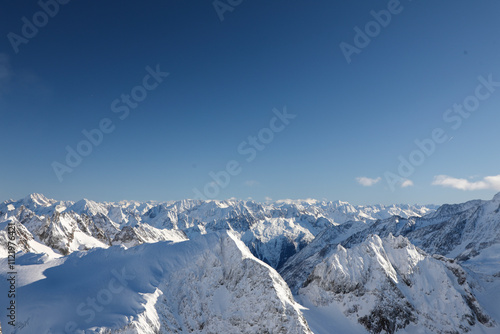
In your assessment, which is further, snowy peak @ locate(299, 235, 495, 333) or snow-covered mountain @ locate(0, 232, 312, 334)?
snowy peak @ locate(299, 235, 495, 333)

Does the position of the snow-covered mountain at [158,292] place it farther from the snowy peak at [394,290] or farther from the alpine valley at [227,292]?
Answer: the snowy peak at [394,290]

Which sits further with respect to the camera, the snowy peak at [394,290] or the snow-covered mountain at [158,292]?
the snowy peak at [394,290]

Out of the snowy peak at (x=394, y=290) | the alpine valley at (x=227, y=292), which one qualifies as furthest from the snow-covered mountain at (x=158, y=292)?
the snowy peak at (x=394, y=290)

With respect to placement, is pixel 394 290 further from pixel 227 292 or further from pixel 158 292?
pixel 158 292

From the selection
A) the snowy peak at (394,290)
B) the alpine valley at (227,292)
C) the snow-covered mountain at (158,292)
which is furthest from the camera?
the snowy peak at (394,290)

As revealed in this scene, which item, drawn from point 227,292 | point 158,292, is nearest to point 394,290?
point 227,292

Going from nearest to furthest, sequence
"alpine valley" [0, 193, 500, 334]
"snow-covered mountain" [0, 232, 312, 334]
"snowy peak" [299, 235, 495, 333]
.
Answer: "snow-covered mountain" [0, 232, 312, 334], "alpine valley" [0, 193, 500, 334], "snowy peak" [299, 235, 495, 333]

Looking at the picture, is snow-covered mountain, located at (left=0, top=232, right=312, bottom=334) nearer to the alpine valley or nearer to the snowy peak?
the alpine valley

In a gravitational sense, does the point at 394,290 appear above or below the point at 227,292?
above

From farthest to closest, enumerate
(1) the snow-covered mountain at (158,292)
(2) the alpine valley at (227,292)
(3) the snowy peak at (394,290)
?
(3) the snowy peak at (394,290) → (2) the alpine valley at (227,292) → (1) the snow-covered mountain at (158,292)

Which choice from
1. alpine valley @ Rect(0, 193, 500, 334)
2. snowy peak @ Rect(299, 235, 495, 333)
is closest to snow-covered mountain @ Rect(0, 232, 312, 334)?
alpine valley @ Rect(0, 193, 500, 334)

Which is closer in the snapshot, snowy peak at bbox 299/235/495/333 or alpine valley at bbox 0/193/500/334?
alpine valley at bbox 0/193/500/334

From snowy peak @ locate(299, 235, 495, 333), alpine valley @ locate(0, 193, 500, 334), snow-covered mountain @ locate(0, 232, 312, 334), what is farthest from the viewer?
snowy peak @ locate(299, 235, 495, 333)
